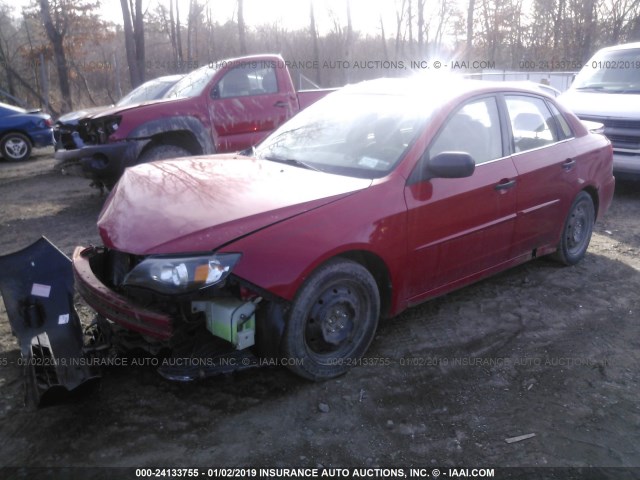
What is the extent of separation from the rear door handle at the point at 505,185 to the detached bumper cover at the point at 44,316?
2915 mm

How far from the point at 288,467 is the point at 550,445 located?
53.0 inches

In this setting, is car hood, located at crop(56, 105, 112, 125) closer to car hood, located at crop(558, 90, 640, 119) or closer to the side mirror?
the side mirror

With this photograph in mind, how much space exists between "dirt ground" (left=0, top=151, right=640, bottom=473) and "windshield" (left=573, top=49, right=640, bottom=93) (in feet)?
17.8

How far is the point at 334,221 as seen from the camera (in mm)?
3164

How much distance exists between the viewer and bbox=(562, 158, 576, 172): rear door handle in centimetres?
470

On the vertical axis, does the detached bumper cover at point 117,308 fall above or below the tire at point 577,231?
above

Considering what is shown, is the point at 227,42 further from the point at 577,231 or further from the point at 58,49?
the point at 577,231

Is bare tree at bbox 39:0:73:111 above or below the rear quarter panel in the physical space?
above

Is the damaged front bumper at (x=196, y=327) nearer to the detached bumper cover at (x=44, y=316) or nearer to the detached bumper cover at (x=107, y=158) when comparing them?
the detached bumper cover at (x=44, y=316)

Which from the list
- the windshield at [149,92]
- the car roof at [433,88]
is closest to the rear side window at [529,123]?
the car roof at [433,88]

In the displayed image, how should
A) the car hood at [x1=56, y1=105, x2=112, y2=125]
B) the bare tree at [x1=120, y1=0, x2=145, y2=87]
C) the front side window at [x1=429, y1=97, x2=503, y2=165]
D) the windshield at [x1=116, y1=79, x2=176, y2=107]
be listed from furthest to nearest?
1. the bare tree at [x1=120, y1=0, x2=145, y2=87]
2. the windshield at [x1=116, y1=79, x2=176, y2=107]
3. the car hood at [x1=56, y1=105, x2=112, y2=125]
4. the front side window at [x1=429, y1=97, x2=503, y2=165]

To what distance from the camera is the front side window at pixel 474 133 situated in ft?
12.6

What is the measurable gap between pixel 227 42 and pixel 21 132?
27095mm

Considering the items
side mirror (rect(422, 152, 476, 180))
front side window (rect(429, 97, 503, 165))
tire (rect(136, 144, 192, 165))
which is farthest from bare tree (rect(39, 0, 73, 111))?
side mirror (rect(422, 152, 476, 180))
